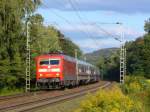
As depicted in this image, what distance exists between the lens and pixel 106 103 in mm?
17062

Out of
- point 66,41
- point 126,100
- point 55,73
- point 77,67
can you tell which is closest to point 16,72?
point 55,73

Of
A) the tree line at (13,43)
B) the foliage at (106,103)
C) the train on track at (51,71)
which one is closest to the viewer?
the foliage at (106,103)

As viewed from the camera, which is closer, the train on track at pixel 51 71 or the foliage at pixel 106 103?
the foliage at pixel 106 103

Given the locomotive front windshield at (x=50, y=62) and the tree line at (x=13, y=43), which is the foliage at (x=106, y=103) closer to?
A: the locomotive front windshield at (x=50, y=62)

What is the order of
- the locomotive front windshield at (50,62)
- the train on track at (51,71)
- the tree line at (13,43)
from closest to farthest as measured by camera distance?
1. the train on track at (51,71)
2. the locomotive front windshield at (50,62)
3. the tree line at (13,43)

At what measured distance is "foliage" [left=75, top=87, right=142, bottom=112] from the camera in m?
16.8

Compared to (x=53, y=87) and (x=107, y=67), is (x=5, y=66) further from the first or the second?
(x=107, y=67)

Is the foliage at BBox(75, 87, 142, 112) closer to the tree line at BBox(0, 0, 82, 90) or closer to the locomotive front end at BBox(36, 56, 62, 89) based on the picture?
the locomotive front end at BBox(36, 56, 62, 89)

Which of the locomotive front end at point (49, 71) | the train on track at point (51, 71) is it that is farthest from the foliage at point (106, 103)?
the locomotive front end at point (49, 71)

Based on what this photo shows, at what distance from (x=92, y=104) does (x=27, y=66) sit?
36715 mm

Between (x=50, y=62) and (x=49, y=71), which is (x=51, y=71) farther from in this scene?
(x=50, y=62)

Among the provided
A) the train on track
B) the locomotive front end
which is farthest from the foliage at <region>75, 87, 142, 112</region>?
the locomotive front end

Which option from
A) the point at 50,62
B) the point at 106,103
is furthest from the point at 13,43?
the point at 106,103

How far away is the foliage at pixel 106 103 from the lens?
55.0 feet
